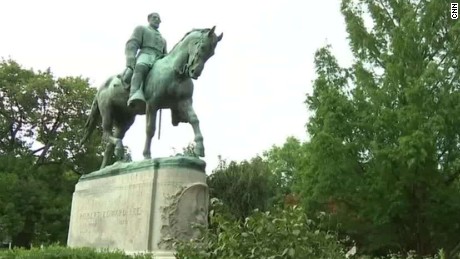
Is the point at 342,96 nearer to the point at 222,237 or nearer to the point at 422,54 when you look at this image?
the point at 422,54

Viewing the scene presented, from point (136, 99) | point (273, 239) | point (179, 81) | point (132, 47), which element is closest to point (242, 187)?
point (132, 47)

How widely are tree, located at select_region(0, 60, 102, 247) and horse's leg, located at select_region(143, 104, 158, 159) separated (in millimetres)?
21354

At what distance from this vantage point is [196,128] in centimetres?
1223

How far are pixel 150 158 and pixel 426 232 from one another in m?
11.7

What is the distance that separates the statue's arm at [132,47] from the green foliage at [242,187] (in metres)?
23.0

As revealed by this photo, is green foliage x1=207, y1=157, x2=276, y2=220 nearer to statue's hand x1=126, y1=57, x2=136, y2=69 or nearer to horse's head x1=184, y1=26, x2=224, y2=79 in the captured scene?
statue's hand x1=126, y1=57, x2=136, y2=69

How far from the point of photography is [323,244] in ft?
22.5

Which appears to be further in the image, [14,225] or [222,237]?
[14,225]

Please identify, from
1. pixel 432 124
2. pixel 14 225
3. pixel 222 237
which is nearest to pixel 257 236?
pixel 222 237

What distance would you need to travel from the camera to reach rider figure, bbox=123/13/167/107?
12672mm

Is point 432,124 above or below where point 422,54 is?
below

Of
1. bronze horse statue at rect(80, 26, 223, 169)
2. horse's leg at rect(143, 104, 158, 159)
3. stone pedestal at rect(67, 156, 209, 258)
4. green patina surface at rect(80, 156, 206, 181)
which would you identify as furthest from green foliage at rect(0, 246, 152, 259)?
horse's leg at rect(143, 104, 158, 159)

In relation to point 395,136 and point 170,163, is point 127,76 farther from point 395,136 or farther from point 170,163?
point 395,136

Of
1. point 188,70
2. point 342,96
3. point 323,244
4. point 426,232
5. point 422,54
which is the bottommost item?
point 323,244
